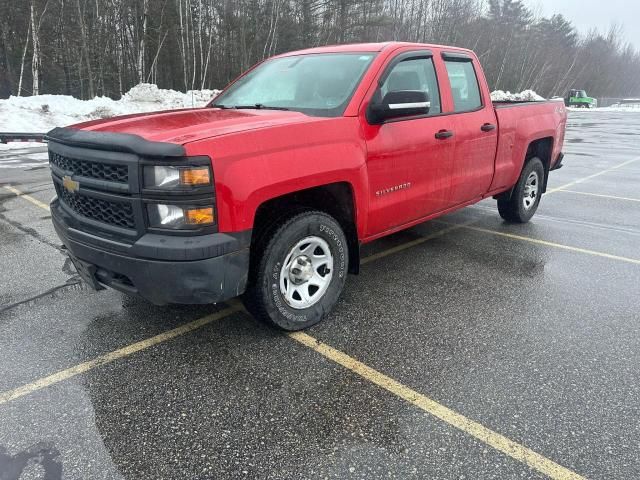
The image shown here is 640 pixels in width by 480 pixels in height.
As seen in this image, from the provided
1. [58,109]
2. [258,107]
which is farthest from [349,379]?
[58,109]

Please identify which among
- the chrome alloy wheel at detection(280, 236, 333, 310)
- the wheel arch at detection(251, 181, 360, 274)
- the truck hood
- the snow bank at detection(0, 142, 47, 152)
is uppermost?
the truck hood

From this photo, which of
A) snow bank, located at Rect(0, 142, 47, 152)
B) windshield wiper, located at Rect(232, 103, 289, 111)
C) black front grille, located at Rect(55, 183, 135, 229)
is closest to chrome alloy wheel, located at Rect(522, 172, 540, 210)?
windshield wiper, located at Rect(232, 103, 289, 111)

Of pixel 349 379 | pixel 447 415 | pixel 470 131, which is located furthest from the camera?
pixel 470 131

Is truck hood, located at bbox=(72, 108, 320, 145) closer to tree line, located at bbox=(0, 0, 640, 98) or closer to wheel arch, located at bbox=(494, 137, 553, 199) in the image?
wheel arch, located at bbox=(494, 137, 553, 199)

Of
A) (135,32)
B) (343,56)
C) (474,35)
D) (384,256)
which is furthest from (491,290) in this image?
(474,35)

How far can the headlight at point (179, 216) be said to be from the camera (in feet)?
8.39

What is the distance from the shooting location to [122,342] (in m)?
3.18

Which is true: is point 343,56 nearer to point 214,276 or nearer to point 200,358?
point 214,276

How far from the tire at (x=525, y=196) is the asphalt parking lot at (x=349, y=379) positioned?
1.28 metres

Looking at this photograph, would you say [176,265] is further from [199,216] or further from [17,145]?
[17,145]

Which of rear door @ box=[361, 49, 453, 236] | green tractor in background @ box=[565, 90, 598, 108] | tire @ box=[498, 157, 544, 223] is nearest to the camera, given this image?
rear door @ box=[361, 49, 453, 236]

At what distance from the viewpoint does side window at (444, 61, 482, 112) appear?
14.6 feet

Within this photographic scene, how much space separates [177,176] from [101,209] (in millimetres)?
670

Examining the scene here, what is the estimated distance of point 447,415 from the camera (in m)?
2.48
